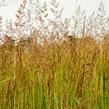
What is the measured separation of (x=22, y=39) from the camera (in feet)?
8.29

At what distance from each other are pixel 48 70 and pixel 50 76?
0.53 ft

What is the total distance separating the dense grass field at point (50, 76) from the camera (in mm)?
2354

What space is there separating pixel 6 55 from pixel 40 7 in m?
0.48

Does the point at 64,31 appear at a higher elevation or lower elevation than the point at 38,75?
higher

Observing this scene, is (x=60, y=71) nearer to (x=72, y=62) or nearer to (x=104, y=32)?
(x=72, y=62)

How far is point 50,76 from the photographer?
7.15 ft

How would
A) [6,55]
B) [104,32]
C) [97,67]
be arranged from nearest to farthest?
[6,55]
[97,67]
[104,32]

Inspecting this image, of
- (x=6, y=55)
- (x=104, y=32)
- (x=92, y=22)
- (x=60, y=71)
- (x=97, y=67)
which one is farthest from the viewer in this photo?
(x=104, y=32)

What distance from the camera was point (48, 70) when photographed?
92.0 inches

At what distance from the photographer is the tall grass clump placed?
2.37m

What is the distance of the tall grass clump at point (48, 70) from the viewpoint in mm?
2367

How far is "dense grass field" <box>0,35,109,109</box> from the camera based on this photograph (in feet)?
7.72

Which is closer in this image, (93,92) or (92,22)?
(93,92)

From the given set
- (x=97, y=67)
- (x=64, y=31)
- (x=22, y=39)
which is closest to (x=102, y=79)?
(x=97, y=67)
